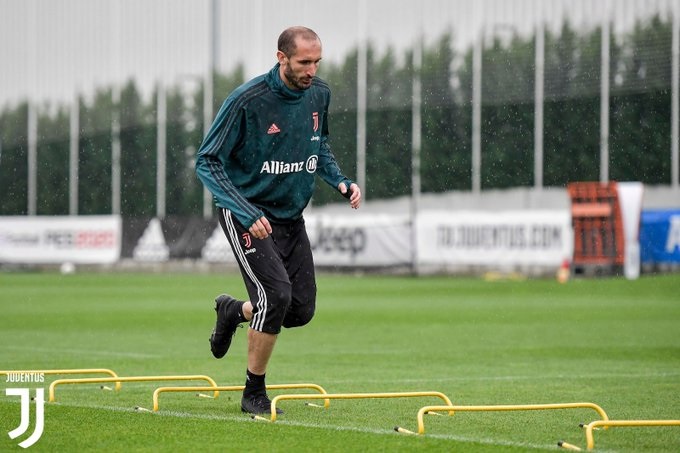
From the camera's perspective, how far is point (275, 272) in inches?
328

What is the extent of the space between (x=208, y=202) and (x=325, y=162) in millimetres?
37832

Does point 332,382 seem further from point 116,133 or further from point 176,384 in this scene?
point 116,133

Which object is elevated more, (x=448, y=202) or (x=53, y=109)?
(x=53, y=109)

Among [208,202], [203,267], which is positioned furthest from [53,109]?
[203,267]

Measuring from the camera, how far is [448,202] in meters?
40.9

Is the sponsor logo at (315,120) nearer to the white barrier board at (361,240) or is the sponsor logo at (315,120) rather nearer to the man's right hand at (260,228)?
the man's right hand at (260,228)

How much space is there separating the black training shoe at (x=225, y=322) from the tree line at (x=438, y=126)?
27.8m

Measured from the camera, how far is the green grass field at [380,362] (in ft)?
23.3

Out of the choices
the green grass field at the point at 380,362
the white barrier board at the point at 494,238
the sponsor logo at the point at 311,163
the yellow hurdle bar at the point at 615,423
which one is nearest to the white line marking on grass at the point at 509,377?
the green grass field at the point at 380,362

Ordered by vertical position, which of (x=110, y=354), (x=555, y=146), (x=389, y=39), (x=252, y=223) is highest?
(x=389, y=39)

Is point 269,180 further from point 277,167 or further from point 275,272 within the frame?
point 275,272

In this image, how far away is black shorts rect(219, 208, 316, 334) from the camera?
8.30m

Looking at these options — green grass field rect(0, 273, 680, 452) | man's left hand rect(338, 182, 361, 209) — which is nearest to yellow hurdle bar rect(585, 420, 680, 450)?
green grass field rect(0, 273, 680, 452)

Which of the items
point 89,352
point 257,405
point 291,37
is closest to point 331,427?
point 257,405
